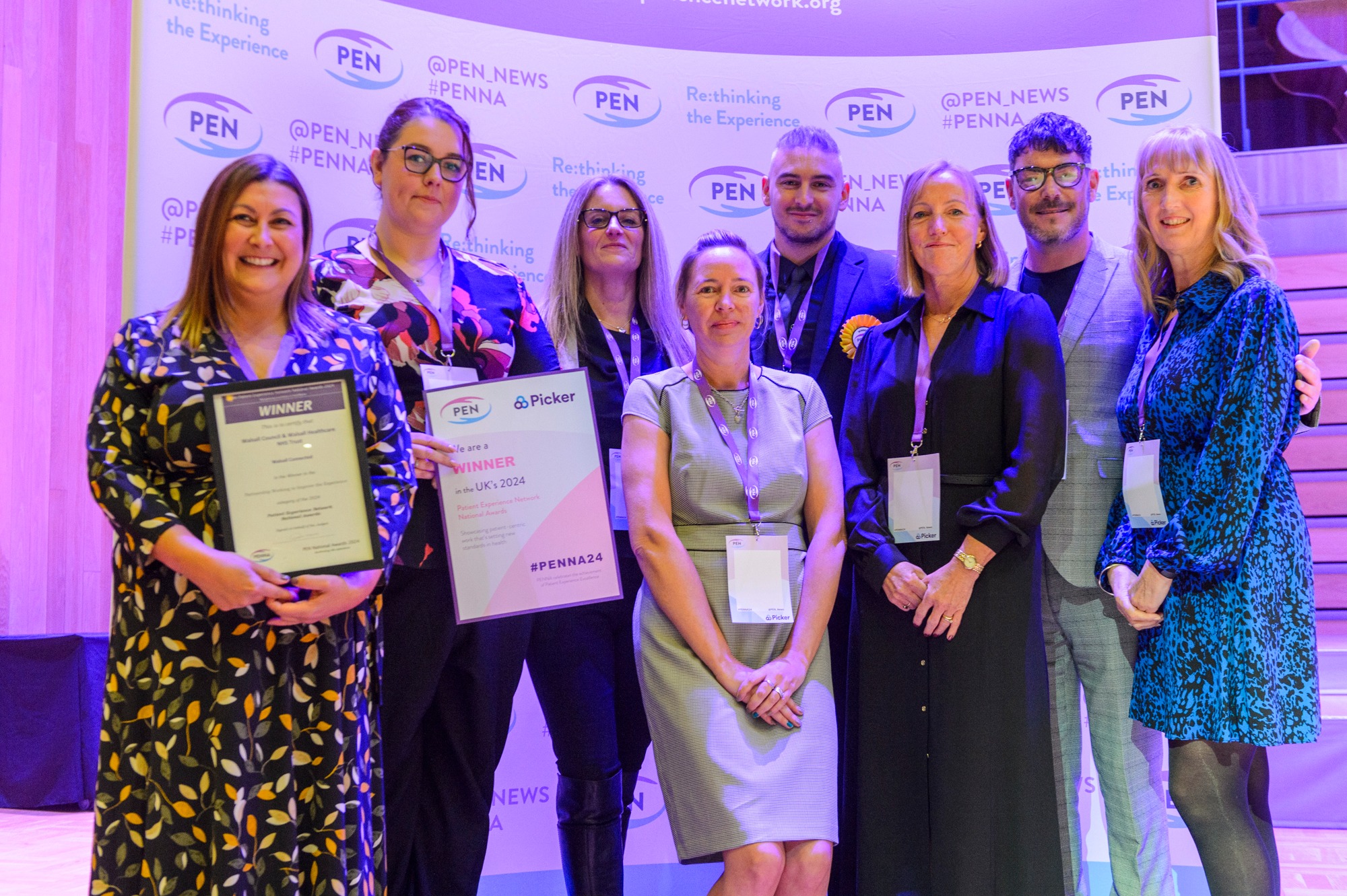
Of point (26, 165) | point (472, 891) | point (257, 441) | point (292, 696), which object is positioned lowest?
point (472, 891)

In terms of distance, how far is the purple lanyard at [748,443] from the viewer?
251 centimetres

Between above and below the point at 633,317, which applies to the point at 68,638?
below

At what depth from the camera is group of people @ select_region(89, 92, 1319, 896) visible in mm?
2002

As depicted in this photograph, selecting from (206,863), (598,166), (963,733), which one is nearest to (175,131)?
(598,166)

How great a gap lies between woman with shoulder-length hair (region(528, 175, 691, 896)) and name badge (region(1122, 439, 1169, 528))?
1242 millimetres

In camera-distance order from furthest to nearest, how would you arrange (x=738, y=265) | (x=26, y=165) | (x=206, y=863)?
(x=26, y=165), (x=738, y=265), (x=206, y=863)

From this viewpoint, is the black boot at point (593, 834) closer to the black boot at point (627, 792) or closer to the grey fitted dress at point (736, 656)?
the black boot at point (627, 792)

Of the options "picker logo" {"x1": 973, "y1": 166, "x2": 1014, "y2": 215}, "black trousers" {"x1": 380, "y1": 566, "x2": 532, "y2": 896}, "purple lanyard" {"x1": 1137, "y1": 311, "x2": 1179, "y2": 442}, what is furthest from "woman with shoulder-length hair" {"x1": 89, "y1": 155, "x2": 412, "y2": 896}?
"picker logo" {"x1": 973, "y1": 166, "x2": 1014, "y2": 215}

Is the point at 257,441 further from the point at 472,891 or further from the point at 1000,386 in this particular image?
the point at 1000,386

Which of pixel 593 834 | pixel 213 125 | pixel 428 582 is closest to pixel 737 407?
pixel 428 582

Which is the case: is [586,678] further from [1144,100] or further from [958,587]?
[1144,100]

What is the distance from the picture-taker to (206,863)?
6.40 ft

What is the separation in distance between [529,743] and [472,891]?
1.10 metres

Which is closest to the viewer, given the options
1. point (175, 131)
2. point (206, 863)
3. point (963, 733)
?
point (206, 863)
